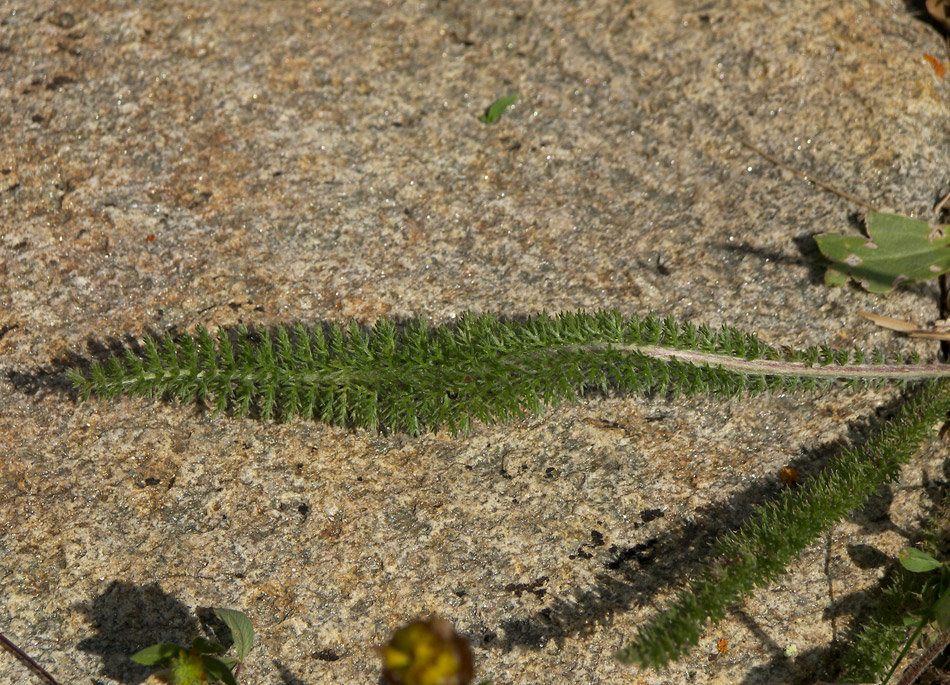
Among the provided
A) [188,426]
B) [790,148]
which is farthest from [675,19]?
[188,426]

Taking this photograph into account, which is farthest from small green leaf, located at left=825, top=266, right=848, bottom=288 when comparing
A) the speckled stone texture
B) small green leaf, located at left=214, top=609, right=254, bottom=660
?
small green leaf, located at left=214, top=609, right=254, bottom=660

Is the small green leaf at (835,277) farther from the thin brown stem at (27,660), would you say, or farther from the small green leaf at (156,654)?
the thin brown stem at (27,660)

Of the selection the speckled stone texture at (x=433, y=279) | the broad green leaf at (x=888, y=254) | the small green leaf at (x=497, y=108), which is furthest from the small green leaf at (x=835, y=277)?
the small green leaf at (x=497, y=108)

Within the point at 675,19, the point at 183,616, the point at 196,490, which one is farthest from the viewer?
the point at 675,19

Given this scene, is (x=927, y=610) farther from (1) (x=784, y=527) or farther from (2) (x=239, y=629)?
(2) (x=239, y=629)

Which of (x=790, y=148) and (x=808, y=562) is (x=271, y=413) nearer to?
(x=808, y=562)

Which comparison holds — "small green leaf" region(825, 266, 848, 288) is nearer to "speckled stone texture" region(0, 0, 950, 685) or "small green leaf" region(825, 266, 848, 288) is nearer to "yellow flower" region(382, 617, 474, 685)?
"speckled stone texture" region(0, 0, 950, 685)

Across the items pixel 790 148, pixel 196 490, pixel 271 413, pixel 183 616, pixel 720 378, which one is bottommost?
pixel 183 616

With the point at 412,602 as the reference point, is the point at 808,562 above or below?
above

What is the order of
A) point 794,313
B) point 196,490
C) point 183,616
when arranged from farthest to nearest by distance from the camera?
point 794,313 < point 196,490 < point 183,616
